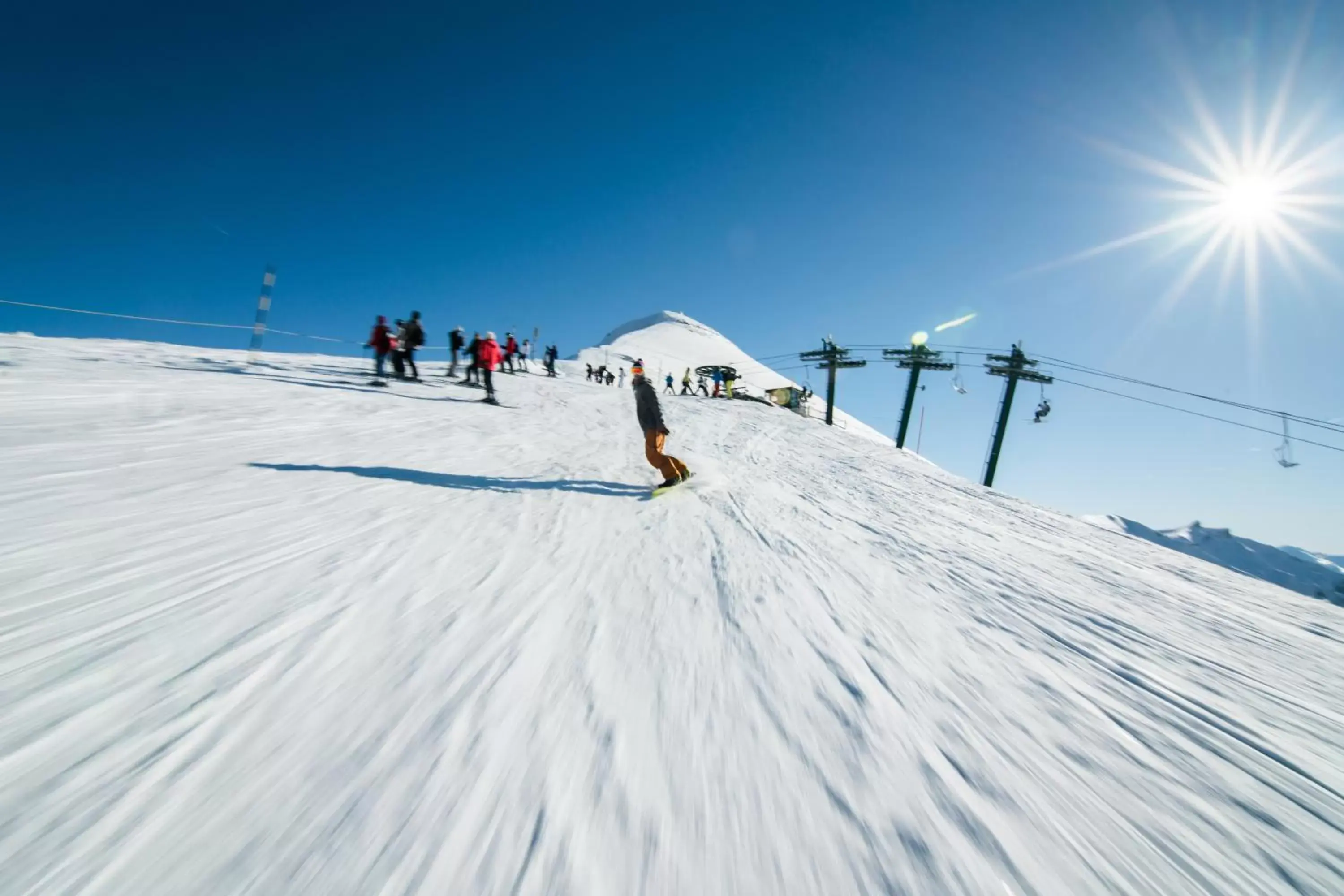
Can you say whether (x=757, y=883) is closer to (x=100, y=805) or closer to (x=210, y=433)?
(x=100, y=805)

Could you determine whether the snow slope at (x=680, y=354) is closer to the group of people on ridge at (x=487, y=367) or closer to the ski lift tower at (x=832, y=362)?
the ski lift tower at (x=832, y=362)

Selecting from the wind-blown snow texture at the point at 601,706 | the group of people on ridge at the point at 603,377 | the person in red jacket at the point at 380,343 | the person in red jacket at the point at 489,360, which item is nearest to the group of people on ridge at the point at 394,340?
the person in red jacket at the point at 380,343

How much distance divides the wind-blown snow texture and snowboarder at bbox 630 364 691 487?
1575 millimetres

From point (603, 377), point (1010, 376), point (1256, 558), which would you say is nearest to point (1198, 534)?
point (1256, 558)

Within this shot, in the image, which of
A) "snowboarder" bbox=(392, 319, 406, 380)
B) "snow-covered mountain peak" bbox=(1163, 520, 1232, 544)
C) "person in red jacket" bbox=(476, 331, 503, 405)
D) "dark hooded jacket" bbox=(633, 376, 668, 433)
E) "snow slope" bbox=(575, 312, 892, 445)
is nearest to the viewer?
"dark hooded jacket" bbox=(633, 376, 668, 433)

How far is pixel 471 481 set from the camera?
5754mm

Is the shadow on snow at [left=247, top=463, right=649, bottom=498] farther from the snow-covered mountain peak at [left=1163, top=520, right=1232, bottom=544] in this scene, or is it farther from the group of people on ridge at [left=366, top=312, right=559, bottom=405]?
the snow-covered mountain peak at [left=1163, top=520, right=1232, bottom=544]

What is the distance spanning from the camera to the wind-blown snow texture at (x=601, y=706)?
1388mm

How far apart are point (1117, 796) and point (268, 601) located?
163 inches

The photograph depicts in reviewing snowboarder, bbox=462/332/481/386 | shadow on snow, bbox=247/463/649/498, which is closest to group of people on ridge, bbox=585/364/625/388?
snowboarder, bbox=462/332/481/386

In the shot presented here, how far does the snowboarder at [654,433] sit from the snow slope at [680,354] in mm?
29390

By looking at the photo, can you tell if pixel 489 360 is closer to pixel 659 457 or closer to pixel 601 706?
pixel 659 457

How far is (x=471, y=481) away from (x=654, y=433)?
Result: 2.40 meters

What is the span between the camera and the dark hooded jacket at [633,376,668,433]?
622cm
